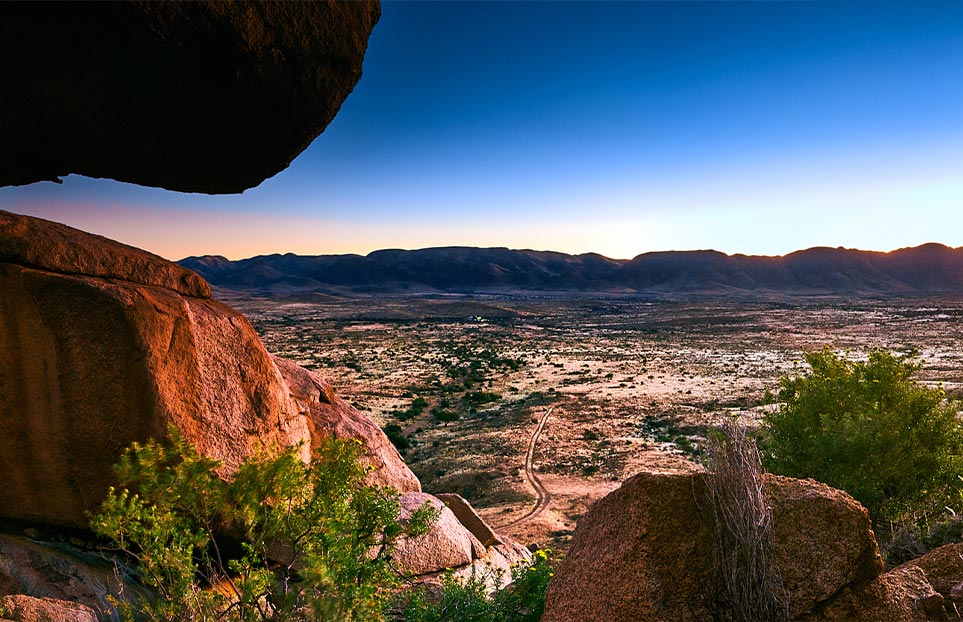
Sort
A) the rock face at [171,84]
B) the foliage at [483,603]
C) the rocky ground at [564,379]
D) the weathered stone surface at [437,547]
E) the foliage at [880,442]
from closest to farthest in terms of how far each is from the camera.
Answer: the rock face at [171,84] → the foliage at [483,603] → the weathered stone surface at [437,547] → the foliage at [880,442] → the rocky ground at [564,379]

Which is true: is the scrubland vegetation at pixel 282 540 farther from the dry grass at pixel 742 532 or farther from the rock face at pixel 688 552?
the dry grass at pixel 742 532

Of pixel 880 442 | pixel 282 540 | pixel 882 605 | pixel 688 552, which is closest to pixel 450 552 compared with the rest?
pixel 282 540

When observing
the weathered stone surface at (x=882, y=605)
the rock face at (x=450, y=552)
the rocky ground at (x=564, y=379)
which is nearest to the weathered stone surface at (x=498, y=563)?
the rock face at (x=450, y=552)

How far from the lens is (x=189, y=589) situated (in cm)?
496

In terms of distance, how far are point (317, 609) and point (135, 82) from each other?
21.9 feet

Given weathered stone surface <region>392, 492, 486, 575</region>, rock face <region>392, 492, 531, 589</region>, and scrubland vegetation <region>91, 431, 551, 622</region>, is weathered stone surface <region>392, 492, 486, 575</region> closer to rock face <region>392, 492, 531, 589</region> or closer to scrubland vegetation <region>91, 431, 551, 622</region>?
rock face <region>392, 492, 531, 589</region>

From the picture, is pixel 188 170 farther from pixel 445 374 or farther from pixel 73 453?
pixel 445 374

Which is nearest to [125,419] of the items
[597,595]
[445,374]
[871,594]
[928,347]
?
[597,595]

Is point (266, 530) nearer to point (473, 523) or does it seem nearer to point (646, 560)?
point (646, 560)

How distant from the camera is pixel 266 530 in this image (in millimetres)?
5617

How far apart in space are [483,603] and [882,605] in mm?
4251

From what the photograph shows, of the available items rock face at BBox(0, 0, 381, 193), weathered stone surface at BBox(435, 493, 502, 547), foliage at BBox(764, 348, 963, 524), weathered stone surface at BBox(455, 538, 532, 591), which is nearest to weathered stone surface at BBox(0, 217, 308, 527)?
rock face at BBox(0, 0, 381, 193)

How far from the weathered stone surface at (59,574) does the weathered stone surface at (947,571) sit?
8666mm

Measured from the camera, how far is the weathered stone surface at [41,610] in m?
5.19
